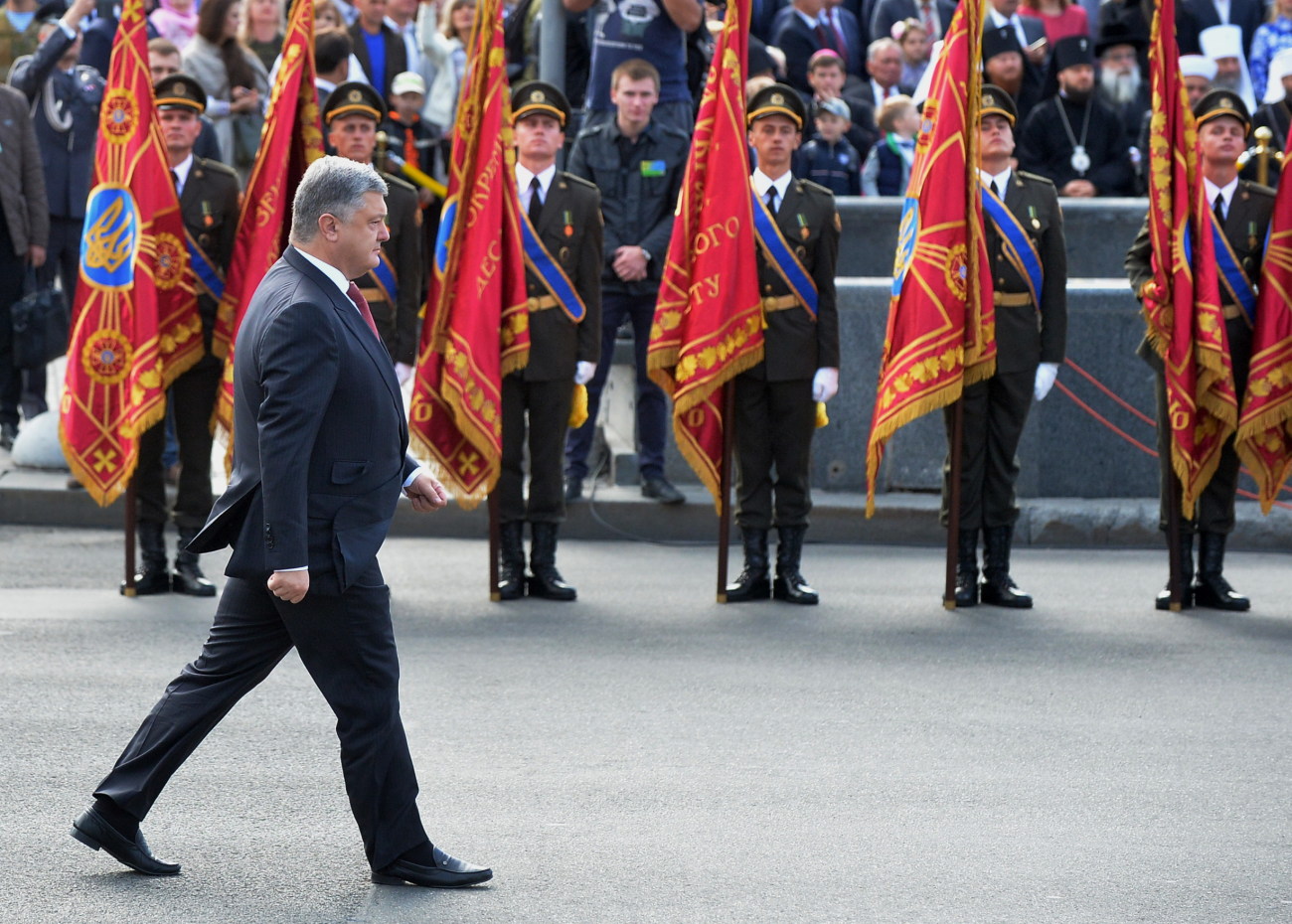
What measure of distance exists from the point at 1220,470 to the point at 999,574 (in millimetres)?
1150

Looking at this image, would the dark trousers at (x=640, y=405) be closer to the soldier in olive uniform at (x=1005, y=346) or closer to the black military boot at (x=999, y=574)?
the soldier in olive uniform at (x=1005, y=346)

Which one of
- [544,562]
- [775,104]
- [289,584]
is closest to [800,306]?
[775,104]

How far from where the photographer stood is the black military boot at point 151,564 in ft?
27.5

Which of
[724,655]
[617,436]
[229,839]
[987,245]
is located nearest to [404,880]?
[229,839]

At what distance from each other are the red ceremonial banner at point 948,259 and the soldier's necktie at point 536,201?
1.71m

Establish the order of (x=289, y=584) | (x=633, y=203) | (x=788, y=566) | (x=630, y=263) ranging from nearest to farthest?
(x=289, y=584), (x=788, y=566), (x=630, y=263), (x=633, y=203)

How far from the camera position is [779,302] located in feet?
28.2

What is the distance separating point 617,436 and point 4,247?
3812 mm

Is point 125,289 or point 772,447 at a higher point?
point 125,289

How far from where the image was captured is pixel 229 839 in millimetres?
5102

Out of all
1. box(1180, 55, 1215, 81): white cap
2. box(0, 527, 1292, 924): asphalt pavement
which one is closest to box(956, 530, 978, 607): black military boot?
box(0, 527, 1292, 924): asphalt pavement

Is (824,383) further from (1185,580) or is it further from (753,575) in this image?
(1185,580)

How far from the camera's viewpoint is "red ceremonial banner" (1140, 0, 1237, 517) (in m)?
8.35

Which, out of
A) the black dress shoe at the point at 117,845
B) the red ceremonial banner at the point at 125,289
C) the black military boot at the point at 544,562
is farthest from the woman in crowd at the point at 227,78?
the black dress shoe at the point at 117,845
